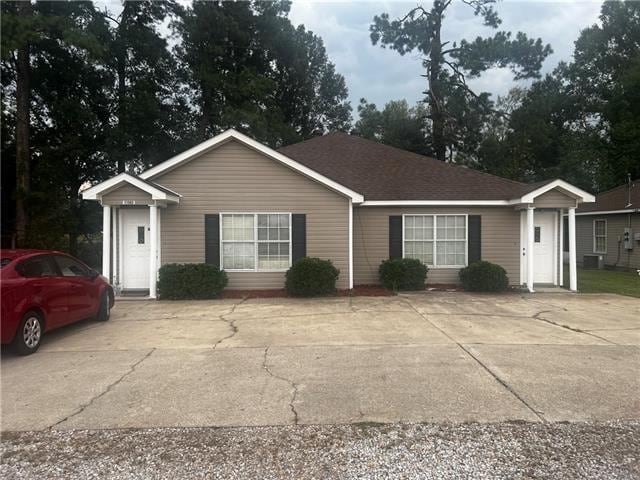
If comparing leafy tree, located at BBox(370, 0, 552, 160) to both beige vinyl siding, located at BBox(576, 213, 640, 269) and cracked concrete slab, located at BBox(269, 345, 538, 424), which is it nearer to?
beige vinyl siding, located at BBox(576, 213, 640, 269)

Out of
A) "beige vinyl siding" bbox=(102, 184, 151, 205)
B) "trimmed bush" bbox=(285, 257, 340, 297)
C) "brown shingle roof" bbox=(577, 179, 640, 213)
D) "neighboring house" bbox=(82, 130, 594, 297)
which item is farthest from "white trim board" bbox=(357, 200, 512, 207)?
"brown shingle roof" bbox=(577, 179, 640, 213)

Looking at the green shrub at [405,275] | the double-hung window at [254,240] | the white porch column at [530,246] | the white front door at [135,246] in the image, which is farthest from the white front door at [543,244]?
the white front door at [135,246]

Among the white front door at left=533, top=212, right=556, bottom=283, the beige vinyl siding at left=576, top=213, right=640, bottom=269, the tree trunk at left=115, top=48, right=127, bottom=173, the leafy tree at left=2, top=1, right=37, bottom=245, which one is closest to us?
the white front door at left=533, top=212, right=556, bottom=283

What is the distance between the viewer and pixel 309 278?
12219 millimetres

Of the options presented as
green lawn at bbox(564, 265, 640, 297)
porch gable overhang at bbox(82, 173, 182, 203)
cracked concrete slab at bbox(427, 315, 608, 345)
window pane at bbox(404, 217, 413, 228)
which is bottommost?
cracked concrete slab at bbox(427, 315, 608, 345)

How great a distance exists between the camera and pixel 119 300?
1204 centimetres

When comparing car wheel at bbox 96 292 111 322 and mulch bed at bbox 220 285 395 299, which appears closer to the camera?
car wheel at bbox 96 292 111 322

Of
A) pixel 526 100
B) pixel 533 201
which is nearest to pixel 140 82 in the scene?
pixel 533 201

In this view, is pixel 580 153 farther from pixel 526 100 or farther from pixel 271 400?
pixel 271 400

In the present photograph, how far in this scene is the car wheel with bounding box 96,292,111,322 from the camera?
9.08 metres

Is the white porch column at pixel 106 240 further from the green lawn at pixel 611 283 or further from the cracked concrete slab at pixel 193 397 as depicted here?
the green lawn at pixel 611 283

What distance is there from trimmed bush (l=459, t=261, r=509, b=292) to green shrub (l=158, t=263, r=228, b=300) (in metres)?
6.85

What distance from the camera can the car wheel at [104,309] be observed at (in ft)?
29.8

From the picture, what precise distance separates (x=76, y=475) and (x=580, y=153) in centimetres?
3511
